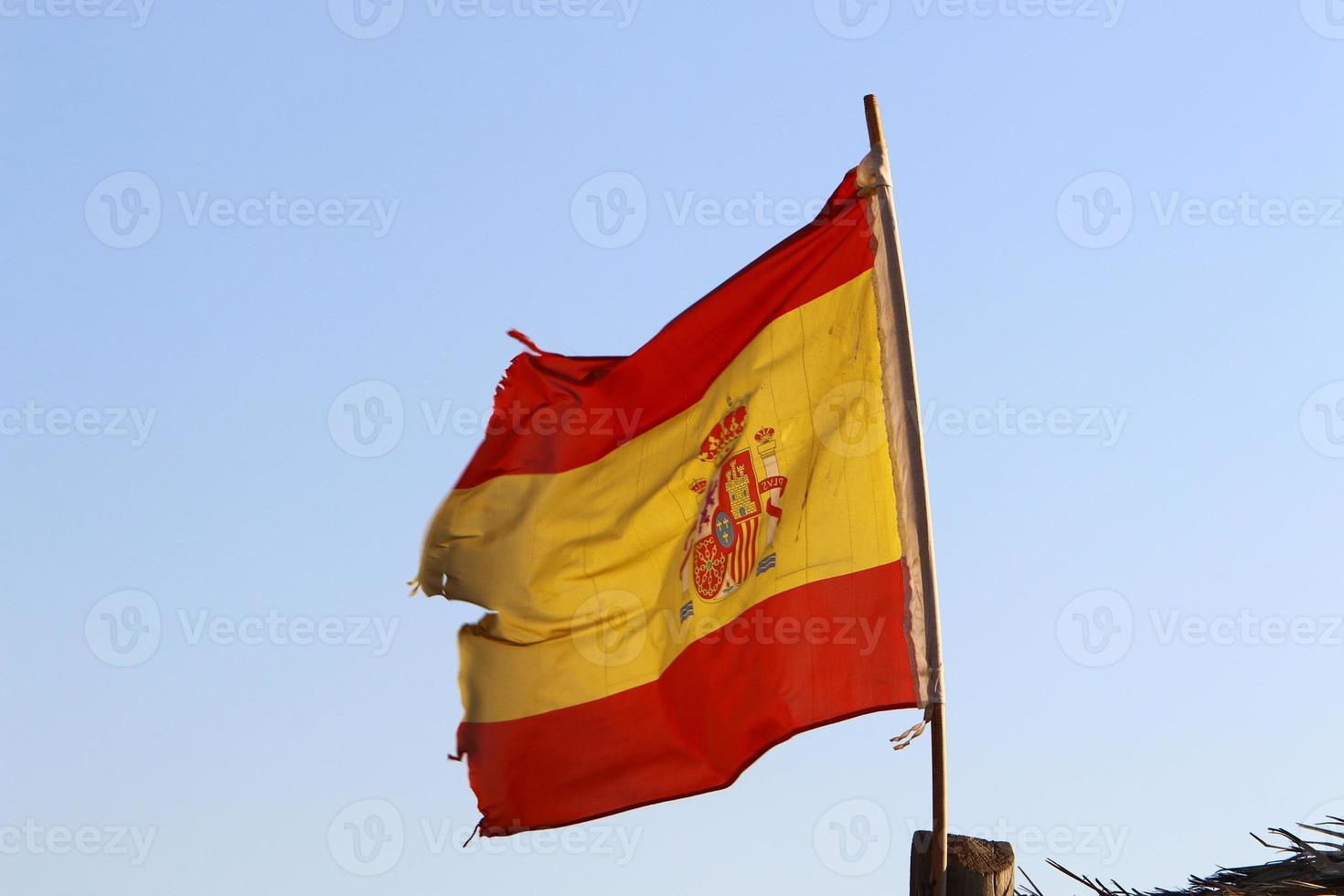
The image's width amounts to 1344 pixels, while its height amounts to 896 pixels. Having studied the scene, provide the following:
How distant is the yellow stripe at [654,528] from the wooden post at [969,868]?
Answer: 130 centimetres

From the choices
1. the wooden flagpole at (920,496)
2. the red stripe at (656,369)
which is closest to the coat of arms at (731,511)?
the red stripe at (656,369)

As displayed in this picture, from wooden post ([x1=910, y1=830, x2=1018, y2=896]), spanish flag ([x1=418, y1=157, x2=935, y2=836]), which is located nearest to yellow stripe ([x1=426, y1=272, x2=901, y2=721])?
spanish flag ([x1=418, y1=157, x2=935, y2=836])

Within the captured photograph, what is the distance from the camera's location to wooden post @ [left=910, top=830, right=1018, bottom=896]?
302 inches

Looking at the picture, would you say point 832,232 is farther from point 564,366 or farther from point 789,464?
point 564,366

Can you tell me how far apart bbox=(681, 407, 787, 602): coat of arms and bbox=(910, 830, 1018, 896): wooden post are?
6.21 ft

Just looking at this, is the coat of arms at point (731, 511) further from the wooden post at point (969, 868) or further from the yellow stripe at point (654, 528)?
the wooden post at point (969, 868)

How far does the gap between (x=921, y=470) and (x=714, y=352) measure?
6.22ft

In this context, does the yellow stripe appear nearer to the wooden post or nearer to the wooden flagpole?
the wooden flagpole

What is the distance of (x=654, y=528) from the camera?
9.90 metres

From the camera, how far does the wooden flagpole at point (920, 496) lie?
7590 millimetres

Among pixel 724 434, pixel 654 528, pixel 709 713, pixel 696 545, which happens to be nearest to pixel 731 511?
pixel 696 545

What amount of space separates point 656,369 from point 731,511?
1.18 m

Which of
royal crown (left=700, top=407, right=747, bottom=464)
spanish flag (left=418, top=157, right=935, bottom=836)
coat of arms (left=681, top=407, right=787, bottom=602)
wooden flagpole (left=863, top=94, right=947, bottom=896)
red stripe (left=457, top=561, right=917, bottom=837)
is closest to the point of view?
wooden flagpole (left=863, top=94, right=947, bottom=896)

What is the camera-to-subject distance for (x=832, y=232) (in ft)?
30.4
